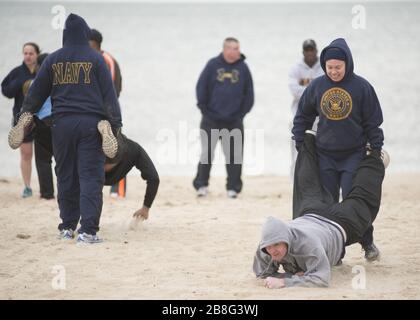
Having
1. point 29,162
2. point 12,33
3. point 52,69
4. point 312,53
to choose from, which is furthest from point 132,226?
point 12,33

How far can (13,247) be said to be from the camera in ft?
27.7

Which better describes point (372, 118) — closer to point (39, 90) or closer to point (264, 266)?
point (264, 266)

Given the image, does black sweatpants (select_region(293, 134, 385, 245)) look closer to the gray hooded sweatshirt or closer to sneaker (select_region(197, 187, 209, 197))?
the gray hooded sweatshirt

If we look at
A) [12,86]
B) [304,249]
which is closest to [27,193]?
[12,86]

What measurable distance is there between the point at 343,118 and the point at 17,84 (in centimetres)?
525

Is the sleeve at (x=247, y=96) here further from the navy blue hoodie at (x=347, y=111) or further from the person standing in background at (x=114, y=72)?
the navy blue hoodie at (x=347, y=111)

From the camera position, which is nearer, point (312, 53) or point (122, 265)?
point (122, 265)

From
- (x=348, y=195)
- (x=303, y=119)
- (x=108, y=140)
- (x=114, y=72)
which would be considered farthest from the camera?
(x=114, y=72)

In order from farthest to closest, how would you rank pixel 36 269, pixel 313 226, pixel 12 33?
pixel 12 33, pixel 36 269, pixel 313 226

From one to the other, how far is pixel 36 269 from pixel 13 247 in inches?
40.5

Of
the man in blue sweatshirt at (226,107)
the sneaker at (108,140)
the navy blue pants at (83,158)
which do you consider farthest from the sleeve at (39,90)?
the man in blue sweatshirt at (226,107)

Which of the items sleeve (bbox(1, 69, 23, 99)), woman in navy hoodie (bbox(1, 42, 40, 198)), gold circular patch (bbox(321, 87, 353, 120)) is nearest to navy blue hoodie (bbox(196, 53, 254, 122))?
woman in navy hoodie (bbox(1, 42, 40, 198))

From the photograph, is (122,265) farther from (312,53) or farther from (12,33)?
(12,33)

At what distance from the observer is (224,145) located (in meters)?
12.8
